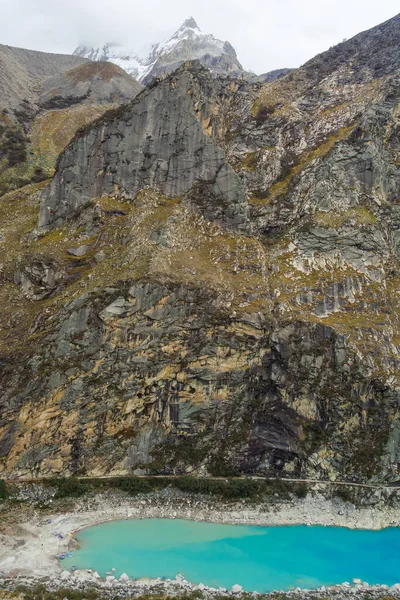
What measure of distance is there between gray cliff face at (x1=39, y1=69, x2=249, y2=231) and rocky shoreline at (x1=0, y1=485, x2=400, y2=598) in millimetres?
37675

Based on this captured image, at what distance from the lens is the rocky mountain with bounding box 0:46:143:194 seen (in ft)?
298

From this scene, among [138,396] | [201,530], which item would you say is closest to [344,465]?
[201,530]

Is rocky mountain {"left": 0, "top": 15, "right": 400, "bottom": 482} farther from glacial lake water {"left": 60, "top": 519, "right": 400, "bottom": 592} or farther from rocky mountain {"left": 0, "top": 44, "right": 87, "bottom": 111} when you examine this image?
rocky mountain {"left": 0, "top": 44, "right": 87, "bottom": 111}

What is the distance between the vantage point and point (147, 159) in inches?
2434

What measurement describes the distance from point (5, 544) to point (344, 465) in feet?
103

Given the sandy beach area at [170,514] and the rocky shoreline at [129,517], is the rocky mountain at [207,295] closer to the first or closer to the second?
the rocky shoreline at [129,517]

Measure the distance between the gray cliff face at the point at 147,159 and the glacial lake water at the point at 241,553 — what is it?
4035 centimetres

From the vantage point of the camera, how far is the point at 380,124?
2505 inches

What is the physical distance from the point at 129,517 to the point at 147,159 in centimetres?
4577

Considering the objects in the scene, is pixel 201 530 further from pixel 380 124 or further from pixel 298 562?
pixel 380 124

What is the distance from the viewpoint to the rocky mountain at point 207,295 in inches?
1713

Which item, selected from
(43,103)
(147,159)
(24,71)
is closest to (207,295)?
(147,159)

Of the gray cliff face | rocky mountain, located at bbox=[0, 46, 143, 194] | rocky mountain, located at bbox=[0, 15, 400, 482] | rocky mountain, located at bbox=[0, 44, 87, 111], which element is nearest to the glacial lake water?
rocky mountain, located at bbox=[0, 15, 400, 482]

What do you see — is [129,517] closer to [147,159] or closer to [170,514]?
[170,514]
